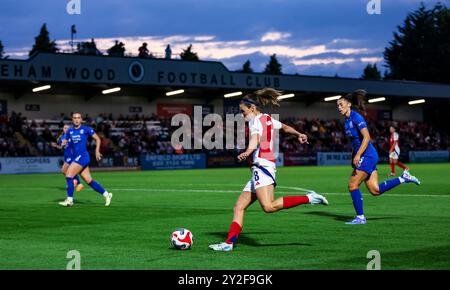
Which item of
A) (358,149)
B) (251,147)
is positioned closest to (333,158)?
(358,149)

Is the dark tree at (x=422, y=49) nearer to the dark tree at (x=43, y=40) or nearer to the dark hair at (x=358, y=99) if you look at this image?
the dark tree at (x=43, y=40)

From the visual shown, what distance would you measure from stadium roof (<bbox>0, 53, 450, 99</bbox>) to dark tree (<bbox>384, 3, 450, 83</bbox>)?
4520 centimetres

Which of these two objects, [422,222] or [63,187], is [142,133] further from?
[422,222]

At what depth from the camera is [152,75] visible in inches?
2154

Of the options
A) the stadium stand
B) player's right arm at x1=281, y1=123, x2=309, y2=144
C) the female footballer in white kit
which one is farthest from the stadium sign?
the female footballer in white kit

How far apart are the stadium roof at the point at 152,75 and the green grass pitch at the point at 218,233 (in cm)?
Answer: 2850

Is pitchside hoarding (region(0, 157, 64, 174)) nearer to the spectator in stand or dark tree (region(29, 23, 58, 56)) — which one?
the spectator in stand

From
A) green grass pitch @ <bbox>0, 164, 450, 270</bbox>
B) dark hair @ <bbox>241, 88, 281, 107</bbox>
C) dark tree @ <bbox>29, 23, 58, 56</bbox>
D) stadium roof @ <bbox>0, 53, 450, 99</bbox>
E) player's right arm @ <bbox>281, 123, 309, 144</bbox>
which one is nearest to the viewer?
green grass pitch @ <bbox>0, 164, 450, 270</bbox>

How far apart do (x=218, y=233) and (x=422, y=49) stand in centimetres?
10582

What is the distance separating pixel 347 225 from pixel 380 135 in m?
56.4

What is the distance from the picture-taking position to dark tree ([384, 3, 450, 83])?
Result: 110375 mm

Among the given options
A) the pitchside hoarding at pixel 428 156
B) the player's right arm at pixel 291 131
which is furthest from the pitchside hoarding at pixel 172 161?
the player's right arm at pixel 291 131

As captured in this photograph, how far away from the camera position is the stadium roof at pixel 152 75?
49.0m
